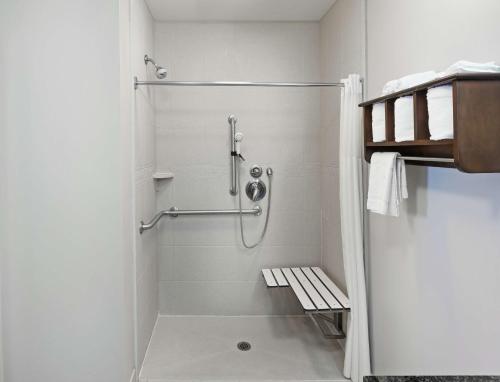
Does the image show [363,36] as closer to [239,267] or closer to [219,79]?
[219,79]

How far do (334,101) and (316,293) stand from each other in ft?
4.62

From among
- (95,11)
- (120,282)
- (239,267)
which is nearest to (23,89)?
(95,11)

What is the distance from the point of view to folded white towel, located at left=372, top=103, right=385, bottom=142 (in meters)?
1.71

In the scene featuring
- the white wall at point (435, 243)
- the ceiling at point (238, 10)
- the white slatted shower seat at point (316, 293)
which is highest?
the ceiling at point (238, 10)

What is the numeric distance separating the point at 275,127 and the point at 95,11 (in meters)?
1.64

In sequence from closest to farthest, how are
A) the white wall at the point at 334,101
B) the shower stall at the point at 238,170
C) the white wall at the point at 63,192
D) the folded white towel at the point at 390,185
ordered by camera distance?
the folded white towel at the point at 390,185 → the white wall at the point at 63,192 → the white wall at the point at 334,101 → the shower stall at the point at 238,170

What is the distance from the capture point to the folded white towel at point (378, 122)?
171 centimetres

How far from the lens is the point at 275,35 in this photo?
3.11m

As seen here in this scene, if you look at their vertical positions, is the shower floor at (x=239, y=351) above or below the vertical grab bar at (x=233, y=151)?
below

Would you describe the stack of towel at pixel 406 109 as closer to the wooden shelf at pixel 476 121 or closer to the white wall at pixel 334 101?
the wooden shelf at pixel 476 121

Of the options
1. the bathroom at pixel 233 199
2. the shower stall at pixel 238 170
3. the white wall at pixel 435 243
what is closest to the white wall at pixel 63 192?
the bathroom at pixel 233 199

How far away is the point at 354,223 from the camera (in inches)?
87.7

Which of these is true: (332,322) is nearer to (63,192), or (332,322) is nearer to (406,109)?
(406,109)

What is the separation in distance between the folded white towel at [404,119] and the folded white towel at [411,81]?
0.18 feet
